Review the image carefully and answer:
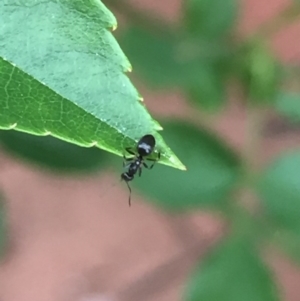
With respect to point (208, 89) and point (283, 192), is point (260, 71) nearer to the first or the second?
point (208, 89)

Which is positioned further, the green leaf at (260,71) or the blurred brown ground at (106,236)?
the blurred brown ground at (106,236)

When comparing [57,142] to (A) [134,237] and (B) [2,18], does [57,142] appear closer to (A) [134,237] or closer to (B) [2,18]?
(B) [2,18]

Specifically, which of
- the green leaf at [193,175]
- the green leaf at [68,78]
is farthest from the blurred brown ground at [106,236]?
the green leaf at [68,78]

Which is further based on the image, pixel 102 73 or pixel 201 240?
pixel 201 240

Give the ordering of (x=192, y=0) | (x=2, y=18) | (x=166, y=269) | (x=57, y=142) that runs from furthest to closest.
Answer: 1. (x=166, y=269)
2. (x=192, y=0)
3. (x=57, y=142)
4. (x=2, y=18)

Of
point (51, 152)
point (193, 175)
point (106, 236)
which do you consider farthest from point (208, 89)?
point (106, 236)

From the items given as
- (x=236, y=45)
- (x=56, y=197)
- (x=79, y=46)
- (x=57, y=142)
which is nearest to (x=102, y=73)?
(x=79, y=46)

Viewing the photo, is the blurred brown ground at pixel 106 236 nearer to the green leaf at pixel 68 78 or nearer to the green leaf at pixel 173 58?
the green leaf at pixel 173 58
